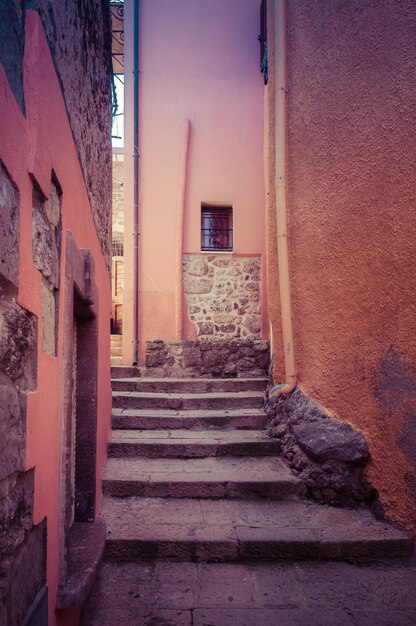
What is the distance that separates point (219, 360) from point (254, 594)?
13.3 feet

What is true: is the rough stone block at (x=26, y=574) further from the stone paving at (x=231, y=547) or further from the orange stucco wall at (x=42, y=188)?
the stone paving at (x=231, y=547)

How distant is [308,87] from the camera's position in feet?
13.7

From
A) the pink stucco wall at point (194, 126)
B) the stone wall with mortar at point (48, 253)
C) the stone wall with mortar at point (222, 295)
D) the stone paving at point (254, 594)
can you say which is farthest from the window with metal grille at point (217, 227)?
the stone wall with mortar at point (48, 253)

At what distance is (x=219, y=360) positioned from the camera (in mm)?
6523

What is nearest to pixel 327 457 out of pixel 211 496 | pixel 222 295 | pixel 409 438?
pixel 409 438

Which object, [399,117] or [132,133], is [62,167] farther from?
[132,133]

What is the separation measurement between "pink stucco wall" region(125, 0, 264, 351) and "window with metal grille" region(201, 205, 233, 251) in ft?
0.71

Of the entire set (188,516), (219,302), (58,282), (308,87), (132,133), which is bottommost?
(188,516)

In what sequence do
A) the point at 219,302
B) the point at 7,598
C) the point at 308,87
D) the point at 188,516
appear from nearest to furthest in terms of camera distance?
the point at 7,598 → the point at 188,516 → the point at 308,87 → the point at 219,302

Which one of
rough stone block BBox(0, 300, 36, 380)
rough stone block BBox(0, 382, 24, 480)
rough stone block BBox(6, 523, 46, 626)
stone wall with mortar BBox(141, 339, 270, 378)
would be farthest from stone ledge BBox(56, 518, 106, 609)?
stone wall with mortar BBox(141, 339, 270, 378)

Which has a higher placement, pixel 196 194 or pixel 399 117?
pixel 196 194

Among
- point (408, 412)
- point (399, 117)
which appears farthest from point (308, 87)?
point (408, 412)

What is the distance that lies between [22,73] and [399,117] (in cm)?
270

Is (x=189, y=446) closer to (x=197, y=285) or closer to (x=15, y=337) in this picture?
(x=15, y=337)
